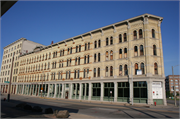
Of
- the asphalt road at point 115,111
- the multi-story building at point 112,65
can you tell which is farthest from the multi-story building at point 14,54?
the asphalt road at point 115,111

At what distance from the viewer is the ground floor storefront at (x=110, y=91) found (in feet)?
91.3

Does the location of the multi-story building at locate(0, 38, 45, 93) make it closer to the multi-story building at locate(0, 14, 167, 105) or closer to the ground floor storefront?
the multi-story building at locate(0, 14, 167, 105)

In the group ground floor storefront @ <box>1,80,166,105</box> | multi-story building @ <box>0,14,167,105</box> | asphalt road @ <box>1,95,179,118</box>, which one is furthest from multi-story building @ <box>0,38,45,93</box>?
asphalt road @ <box>1,95,179,118</box>

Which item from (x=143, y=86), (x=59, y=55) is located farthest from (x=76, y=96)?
(x=143, y=86)

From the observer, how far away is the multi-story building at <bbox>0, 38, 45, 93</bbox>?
69119 mm

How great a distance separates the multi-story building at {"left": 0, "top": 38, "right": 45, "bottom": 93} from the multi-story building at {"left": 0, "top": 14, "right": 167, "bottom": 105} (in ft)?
84.9

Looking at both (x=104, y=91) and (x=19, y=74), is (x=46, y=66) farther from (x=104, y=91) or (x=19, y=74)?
(x=104, y=91)

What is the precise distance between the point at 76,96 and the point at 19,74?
129 ft

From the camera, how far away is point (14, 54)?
72438mm

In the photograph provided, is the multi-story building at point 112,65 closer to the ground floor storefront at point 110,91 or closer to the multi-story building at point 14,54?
the ground floor storefront at point 110,91

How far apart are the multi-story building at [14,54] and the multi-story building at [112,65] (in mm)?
25869

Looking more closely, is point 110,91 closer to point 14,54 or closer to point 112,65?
point 112,65

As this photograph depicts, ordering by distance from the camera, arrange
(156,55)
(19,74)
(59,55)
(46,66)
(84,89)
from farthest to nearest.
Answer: (19,74) → (46,66) → (59,55) → (84,89) → (156,55)

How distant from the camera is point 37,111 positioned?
15859 millimetres
